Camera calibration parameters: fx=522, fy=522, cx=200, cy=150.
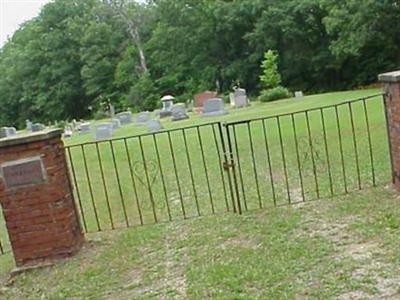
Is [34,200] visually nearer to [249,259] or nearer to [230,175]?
[249,259]

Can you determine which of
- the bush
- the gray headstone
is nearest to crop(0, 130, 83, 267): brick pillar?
the gray headstone

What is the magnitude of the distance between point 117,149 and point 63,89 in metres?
32.8

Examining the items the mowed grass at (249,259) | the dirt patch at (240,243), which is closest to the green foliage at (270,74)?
the mowed grass at (249,259)

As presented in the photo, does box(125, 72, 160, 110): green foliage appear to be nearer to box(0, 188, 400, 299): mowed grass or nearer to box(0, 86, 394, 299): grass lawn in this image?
box(0, 86, 394, 299): grass lawn

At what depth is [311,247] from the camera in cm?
406

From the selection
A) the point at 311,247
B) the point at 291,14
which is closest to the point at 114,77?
the point at 291,14

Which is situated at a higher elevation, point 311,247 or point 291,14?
point 291,14

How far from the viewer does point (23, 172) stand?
14.9 ft

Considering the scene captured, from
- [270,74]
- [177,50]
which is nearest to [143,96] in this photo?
[177,50]

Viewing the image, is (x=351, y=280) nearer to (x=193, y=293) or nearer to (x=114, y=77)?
(x=193, y=293)

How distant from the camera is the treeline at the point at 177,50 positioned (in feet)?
104

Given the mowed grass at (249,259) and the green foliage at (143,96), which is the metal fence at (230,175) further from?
the green foliage at (143,96)

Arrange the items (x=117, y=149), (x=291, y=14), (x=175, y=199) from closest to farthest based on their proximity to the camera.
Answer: (x=175, y=199)
(x=117, y=149)
(x=291, y=14)

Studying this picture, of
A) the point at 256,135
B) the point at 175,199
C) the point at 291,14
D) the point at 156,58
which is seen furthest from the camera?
the point at 156,58
